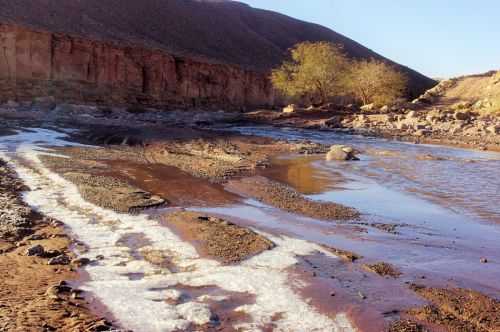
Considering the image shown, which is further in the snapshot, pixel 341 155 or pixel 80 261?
pixel 341 155

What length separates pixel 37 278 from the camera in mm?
5141

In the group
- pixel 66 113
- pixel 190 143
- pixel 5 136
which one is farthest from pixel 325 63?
pixel 5 136

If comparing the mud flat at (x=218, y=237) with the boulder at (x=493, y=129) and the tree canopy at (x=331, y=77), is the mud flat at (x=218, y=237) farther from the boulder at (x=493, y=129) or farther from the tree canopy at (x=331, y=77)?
the tree canopy at (x=331, y=77)

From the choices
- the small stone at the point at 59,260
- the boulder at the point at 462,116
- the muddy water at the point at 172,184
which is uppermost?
the boulder at the point at 462,116

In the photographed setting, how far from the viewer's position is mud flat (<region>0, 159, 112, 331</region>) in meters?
4.16

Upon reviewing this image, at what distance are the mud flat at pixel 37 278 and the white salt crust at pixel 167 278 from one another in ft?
0.67

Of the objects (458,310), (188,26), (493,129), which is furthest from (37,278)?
(188,26)

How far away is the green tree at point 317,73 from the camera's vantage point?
1673 inches

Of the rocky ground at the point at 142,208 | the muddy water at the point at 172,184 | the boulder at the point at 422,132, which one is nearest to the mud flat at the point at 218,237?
the rocky ground at the point at 142,208

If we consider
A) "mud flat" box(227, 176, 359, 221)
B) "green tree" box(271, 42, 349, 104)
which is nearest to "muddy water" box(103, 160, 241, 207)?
"mud flat" box(227, 176, 359, 221)

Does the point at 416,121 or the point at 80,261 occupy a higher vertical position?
the point at 416,121

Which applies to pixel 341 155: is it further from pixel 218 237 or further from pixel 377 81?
pixel 377 81

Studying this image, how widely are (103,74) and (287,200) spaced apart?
36512mm

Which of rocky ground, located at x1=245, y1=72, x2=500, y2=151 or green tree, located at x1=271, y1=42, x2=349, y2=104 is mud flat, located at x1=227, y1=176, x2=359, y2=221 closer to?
rocky ground, located at x1=245, y1=72, x2=500, y2=151
